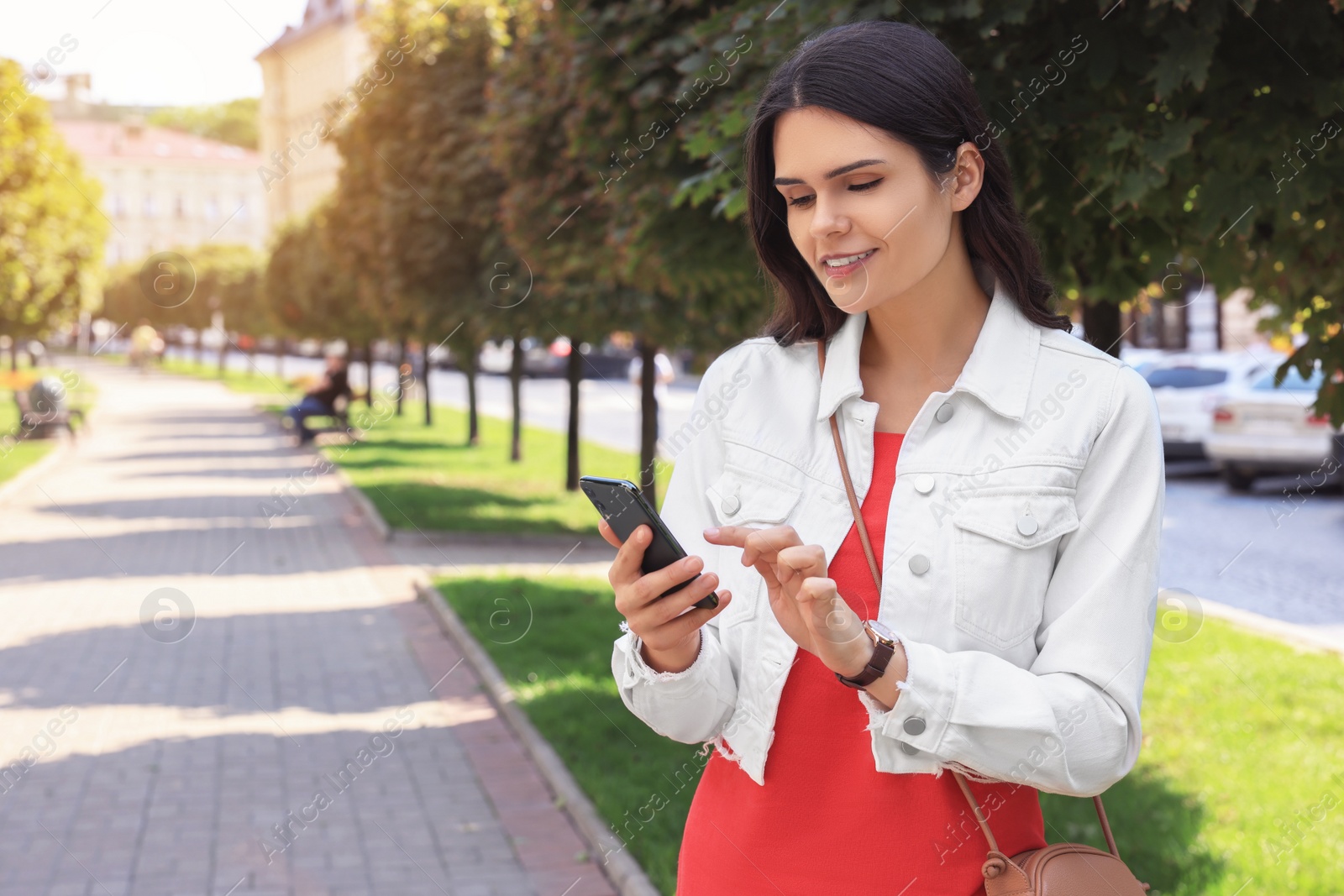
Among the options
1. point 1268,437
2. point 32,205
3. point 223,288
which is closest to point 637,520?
point 1268,437

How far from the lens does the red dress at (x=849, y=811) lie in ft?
5.81

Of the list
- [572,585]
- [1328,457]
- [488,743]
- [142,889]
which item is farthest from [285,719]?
[1328,457]

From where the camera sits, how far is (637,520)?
1706 millimetres

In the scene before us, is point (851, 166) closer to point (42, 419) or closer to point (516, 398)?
point (516, 398)

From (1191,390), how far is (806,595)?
17.9 m

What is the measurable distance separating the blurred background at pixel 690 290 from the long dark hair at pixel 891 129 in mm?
2142

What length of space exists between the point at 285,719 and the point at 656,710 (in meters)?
Answer: 5.57

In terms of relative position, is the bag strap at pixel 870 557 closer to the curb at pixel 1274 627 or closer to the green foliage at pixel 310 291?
the curb at pixel 1274 627

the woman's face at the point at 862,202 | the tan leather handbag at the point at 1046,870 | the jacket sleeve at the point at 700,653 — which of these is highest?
the woman's face at the point at 862,202

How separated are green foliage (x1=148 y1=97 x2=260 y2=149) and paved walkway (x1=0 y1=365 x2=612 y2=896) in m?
95.9

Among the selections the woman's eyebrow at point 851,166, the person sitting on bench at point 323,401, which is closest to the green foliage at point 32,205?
the person sitting on bench at point 323,401

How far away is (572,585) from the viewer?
1041 centimetres

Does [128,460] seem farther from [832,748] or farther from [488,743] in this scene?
[832,748]

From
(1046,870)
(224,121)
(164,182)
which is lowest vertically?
(1046,870)
